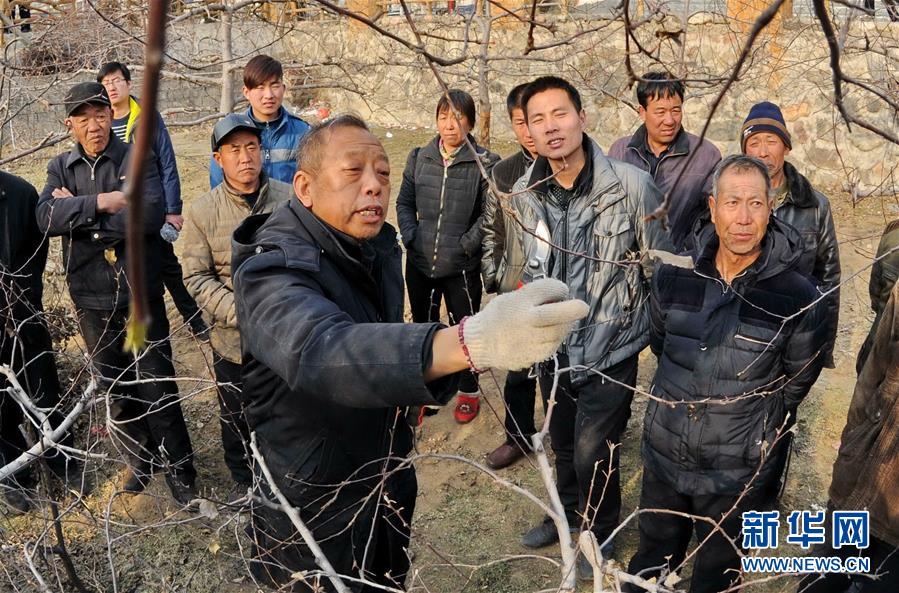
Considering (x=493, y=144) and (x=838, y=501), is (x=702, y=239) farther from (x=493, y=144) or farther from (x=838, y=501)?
(x=493, y=144)

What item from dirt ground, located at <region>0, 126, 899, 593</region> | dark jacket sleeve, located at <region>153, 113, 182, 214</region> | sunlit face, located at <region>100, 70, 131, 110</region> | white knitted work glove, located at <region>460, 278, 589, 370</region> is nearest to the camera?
white knitted work glove, located at <region>460, 278, 589, 370</region>

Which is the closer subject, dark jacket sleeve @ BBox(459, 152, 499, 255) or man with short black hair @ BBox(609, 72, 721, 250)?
man with short black hair @ BBox(609, 72, 721, 250)

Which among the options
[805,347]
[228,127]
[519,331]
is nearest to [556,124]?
[805,347]

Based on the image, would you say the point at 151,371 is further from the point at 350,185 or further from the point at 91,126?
the point at 350,185

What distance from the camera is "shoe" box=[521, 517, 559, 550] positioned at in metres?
3.82

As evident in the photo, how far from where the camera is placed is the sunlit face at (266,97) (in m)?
4.56

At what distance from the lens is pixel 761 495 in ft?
9.86

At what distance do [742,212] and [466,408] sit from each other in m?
2.60

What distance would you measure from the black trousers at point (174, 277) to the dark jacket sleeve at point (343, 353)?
2.79 m

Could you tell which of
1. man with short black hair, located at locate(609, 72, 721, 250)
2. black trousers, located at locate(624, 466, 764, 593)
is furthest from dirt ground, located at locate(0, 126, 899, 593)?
man with short black hair, located at locate(609, 72, 721, 250)

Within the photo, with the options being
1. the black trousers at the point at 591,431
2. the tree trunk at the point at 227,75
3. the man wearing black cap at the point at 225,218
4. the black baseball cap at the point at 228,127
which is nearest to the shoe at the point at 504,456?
the black trousers at the point at 591,431

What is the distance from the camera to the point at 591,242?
3330 mm

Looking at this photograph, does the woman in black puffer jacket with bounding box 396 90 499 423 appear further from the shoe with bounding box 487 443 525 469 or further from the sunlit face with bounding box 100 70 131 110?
the sunlit face with bounding box 100 70 131 110

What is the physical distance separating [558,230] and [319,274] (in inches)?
59.5
